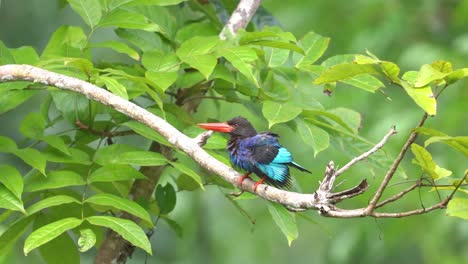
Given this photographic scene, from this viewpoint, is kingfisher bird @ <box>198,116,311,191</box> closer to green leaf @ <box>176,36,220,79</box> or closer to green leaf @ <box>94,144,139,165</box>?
green leaf @ <box>176,36,220,79</box>

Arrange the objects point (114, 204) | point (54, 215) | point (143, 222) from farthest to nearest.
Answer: point (143, 222), point (54, 215), point (114, 204)

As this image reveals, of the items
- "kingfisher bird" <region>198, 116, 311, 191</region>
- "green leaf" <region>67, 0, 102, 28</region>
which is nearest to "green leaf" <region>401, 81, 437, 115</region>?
"kingfisher bird" <region>198, 116, 311, 191</region>

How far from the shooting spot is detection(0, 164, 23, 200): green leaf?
3.10 meters

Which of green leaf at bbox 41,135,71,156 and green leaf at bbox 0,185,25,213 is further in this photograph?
green leaf at bbox 41,135,71,156

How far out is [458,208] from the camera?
253cm

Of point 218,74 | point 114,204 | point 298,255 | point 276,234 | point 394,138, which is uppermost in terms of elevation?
point 218,74

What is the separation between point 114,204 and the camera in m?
3.20

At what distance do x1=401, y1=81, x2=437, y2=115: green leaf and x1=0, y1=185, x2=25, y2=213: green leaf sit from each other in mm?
1337

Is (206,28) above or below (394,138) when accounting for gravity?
above

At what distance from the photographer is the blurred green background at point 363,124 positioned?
6116mm

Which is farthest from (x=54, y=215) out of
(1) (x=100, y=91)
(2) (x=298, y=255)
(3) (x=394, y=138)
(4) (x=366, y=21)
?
(2) (x=298, y=255)

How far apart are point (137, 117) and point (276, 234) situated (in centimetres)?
482

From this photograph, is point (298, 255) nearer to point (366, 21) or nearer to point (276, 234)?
point (276, 234)

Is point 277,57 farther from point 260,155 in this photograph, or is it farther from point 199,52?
point 260,155
